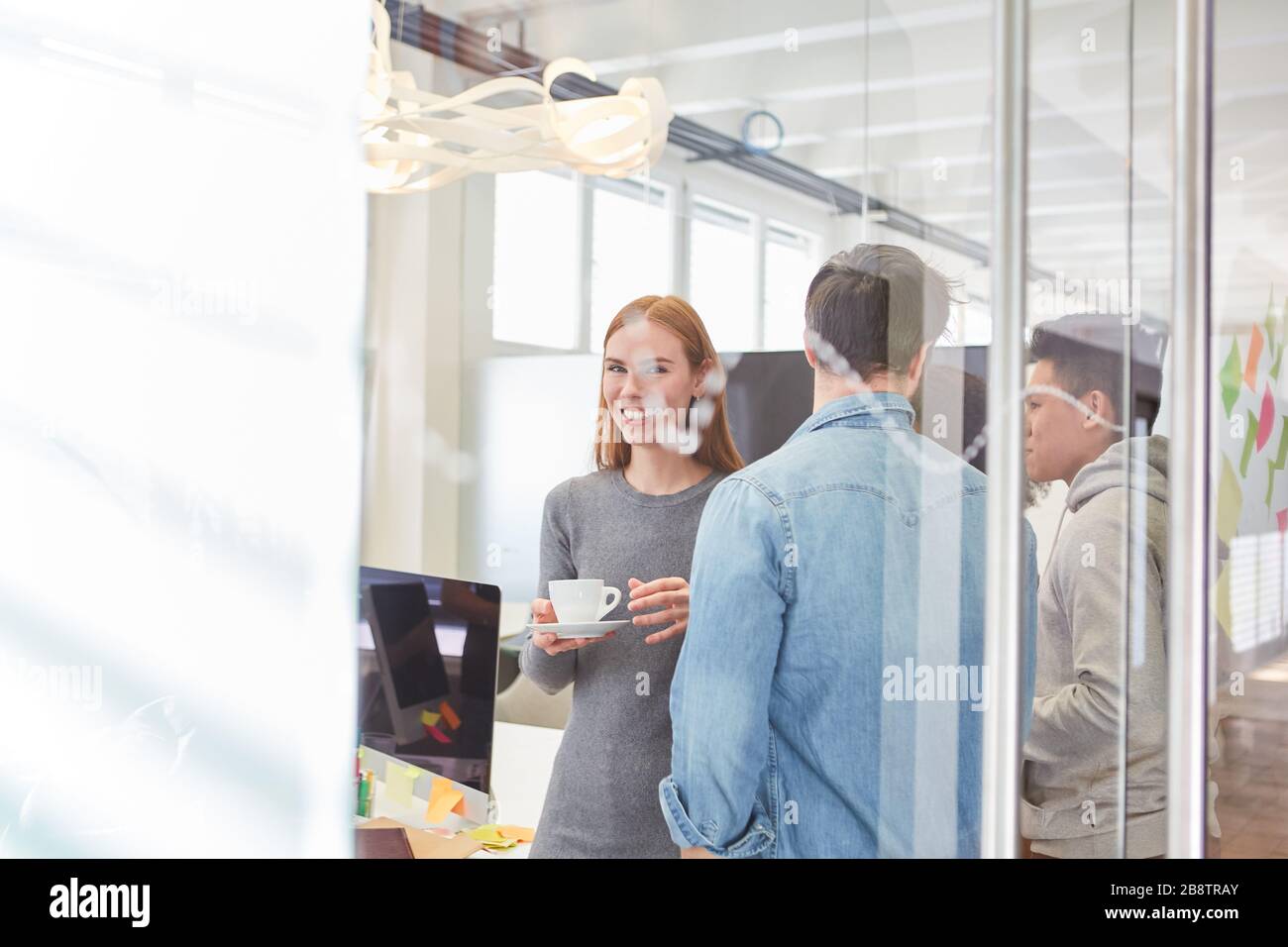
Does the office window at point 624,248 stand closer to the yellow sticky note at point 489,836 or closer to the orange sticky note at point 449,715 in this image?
the orange sticky note at point 449,715

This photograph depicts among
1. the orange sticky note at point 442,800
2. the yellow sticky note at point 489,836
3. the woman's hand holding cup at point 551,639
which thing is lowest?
the yellow sticky note at point 489,836

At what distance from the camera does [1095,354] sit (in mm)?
1479

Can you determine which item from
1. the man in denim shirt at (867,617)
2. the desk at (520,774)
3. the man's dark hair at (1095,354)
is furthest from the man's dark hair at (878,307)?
the desk at (520,774)

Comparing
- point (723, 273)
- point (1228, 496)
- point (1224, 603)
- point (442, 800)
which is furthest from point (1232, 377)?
point (442, 800)

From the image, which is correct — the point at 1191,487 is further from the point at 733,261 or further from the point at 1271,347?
the point at 733,261

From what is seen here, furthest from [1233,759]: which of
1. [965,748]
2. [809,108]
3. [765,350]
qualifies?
[809,108]

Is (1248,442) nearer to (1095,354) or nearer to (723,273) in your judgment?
(1095,354)

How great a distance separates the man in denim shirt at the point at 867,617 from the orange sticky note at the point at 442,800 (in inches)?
11.2

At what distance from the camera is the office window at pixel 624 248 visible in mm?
1524

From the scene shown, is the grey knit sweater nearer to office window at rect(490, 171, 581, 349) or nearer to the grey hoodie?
office window at rect(490, 171, 581, 349)

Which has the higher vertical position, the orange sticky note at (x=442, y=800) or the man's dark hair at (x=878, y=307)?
the man's dark hair at (x=878, y=307)

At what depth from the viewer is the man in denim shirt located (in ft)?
4.61

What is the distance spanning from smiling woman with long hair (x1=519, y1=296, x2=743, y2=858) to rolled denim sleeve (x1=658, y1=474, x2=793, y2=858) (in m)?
0.06

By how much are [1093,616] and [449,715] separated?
0.90 metres
